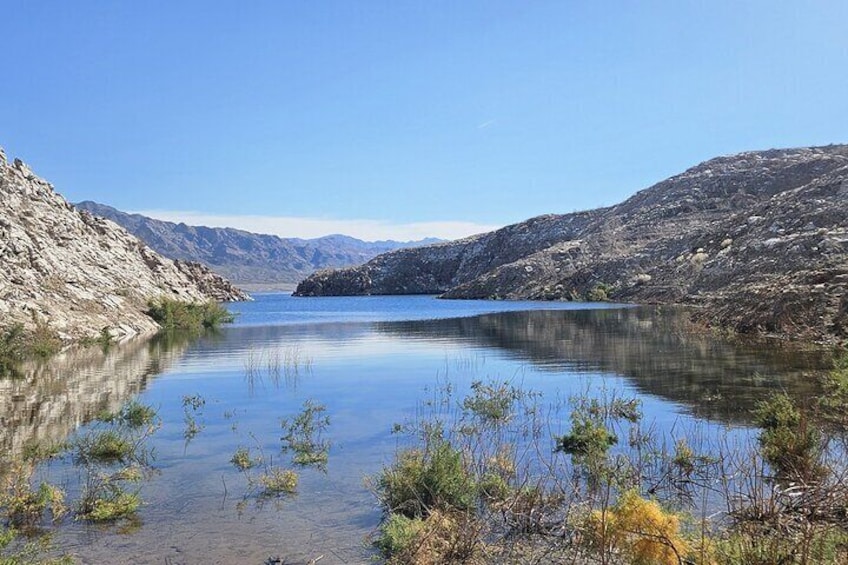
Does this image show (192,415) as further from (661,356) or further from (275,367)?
(661,356)

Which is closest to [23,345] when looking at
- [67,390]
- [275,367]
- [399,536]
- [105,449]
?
[67,390]

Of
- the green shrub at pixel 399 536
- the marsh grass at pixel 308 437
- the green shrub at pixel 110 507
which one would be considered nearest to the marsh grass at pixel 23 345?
the marsh grass at pixel 308 437

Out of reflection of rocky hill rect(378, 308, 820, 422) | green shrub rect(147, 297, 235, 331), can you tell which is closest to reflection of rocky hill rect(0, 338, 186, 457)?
reflection of rocky hill rect(378, 308, 820, 422)

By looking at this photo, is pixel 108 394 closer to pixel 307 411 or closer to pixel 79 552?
pixel 307 411

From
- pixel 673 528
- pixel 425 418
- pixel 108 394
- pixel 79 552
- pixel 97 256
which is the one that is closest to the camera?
pixel 673 528

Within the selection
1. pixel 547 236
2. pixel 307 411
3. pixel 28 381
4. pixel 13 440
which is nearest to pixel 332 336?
pixel 28 381

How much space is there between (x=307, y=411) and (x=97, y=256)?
49.8 m

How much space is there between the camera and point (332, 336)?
47.7m

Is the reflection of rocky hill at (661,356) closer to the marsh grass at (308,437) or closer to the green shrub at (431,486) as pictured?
the green shrub at (431,486)

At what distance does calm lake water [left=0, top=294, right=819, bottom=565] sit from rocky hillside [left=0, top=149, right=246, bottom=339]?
5.66m

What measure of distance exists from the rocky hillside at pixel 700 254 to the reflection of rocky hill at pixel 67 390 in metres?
30.8

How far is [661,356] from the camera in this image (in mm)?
29422

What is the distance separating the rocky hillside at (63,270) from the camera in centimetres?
3956

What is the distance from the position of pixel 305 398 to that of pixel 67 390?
8.93m
